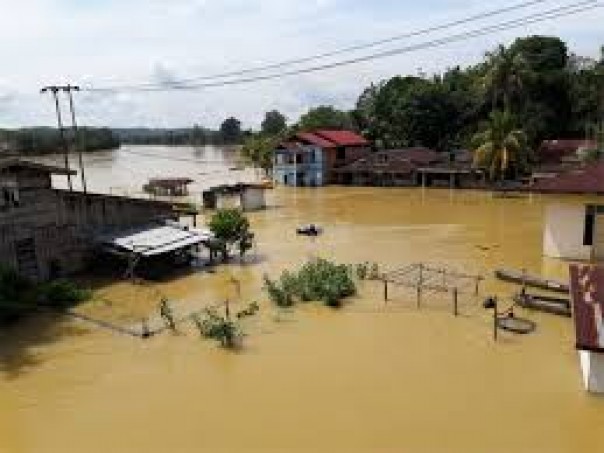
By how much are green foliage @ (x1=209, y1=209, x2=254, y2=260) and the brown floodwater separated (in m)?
2.70

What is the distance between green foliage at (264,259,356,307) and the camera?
20.6m

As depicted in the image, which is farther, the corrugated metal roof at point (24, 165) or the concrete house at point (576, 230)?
the concrete house at point (576, 230)

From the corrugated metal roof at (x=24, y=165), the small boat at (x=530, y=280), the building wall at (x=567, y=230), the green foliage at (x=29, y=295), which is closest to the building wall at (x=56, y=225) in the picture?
the corrugated metal roof at (x=24, y=165)

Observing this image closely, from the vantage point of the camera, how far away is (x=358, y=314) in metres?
19.3

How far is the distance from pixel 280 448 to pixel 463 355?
5952 millimetres

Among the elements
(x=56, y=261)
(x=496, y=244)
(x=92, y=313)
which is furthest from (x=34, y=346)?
(x=496, y=244)

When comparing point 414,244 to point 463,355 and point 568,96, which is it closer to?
point 463,355

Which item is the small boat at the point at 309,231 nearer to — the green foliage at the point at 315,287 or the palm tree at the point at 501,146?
the green foliage at the point at 315,287

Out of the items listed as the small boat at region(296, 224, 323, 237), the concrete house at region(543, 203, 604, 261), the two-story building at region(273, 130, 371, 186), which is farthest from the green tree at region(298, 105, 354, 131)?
the concrete house at region(543, 203, 604, 261)

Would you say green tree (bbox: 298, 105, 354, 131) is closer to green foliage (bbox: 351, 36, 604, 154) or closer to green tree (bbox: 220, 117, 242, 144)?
green foliage (bbox: 351, 36, 604, 154)

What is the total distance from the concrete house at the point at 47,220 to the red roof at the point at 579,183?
1655 centimetres

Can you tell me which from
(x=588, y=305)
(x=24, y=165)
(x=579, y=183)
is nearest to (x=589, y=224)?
(x=579, y=183)

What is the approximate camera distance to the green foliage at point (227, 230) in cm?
2642

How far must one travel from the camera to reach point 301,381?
14.7 meters
